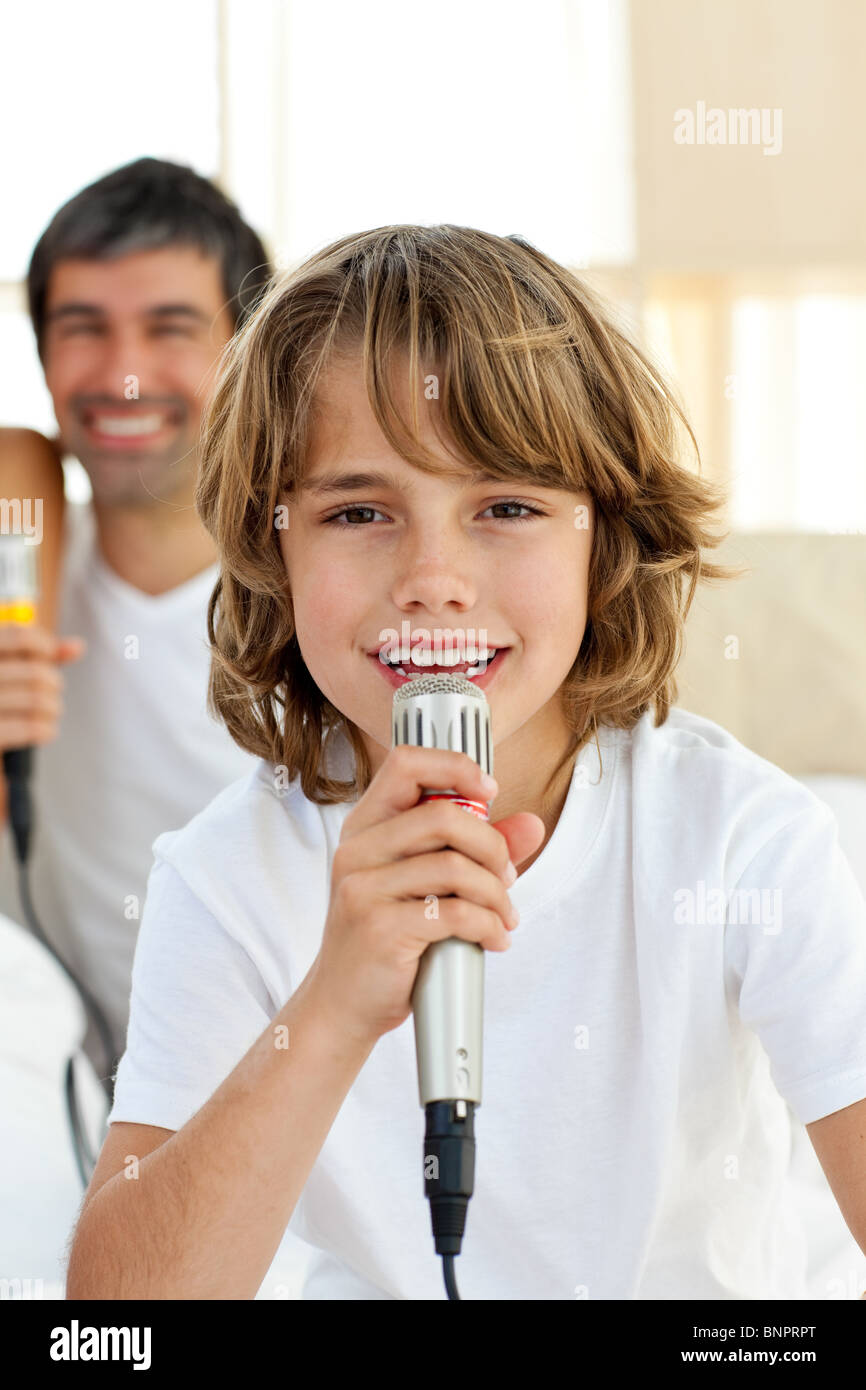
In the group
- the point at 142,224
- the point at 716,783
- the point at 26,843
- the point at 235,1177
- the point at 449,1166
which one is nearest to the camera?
the point at 449,1166

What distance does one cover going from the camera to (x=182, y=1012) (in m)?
0.66

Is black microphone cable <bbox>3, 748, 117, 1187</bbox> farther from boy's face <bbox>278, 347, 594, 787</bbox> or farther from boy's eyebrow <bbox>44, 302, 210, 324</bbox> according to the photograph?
boy's face <bbox>278, 347, 594, 787</bbox>

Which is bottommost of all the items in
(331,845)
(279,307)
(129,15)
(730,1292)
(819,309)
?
(730,1292)

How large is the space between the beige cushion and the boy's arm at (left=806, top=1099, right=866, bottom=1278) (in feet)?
2.46

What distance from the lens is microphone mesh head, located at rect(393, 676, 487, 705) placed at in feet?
1.66

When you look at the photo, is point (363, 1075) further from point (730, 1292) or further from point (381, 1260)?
point (730, 1292)

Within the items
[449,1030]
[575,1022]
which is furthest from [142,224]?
[449,1030]

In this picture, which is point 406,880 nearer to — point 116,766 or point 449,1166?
point 449,1166

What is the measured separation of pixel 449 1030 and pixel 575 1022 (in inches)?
9.6

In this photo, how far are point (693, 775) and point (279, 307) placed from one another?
0.34 meters

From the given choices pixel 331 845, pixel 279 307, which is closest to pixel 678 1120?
pixel 331 845

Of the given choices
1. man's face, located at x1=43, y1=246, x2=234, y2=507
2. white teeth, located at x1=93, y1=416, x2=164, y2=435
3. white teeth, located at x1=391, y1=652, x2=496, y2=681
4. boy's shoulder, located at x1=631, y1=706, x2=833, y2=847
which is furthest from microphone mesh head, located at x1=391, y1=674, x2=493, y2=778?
white teeth, located at x1=93, y1=416, x2=164, y2=435

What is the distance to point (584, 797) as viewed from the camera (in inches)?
28.3

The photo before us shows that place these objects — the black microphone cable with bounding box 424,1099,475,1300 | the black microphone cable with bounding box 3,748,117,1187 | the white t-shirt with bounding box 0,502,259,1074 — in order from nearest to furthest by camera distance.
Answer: the black microphone cable with bounding box 424,1099,475,1300, the black microphone cable with bounding box 3,748,117,1187, the white t-shirt with bounding box 0,502,259,1074
